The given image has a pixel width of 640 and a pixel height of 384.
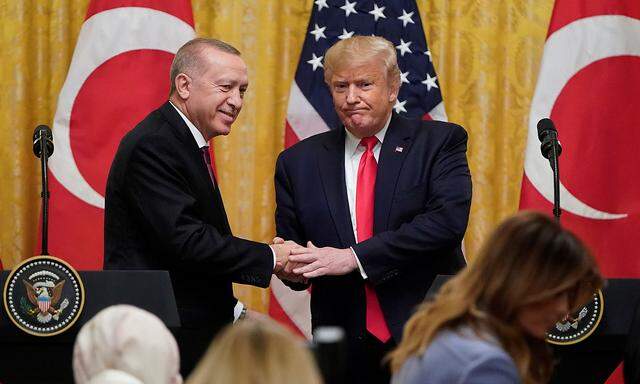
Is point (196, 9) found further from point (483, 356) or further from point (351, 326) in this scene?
point (483, 356)

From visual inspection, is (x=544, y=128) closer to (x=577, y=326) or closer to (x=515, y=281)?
(x=577, y=326)

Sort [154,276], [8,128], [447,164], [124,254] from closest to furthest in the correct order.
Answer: [154,276] < [124,254] < [447,164] < [8,128]

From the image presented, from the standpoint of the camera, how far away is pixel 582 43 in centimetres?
670

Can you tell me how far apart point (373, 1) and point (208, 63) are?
175 centimetres

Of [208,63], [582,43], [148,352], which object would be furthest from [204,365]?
[582,43]

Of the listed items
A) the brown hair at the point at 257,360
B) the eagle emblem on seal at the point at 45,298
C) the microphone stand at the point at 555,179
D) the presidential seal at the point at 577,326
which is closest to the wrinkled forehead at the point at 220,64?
the eagle emblem on seal at the point at 45,298

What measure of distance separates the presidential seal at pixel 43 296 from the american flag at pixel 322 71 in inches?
93.3

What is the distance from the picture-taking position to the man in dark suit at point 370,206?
494 cm

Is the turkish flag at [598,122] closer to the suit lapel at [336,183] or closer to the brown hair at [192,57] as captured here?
the suit lapel at [336,183]

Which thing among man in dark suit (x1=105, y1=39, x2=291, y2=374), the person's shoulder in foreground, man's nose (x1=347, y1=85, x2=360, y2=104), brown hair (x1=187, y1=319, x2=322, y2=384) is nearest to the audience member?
brown hair (x1=187, y1=319, x2=322, y2=384)

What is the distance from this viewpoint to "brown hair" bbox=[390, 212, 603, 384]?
9.50 ft

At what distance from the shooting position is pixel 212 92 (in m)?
5.04

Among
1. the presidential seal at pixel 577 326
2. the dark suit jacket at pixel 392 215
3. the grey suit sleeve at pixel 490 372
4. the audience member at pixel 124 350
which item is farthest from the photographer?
the dark suit jacket at pixel 392 215

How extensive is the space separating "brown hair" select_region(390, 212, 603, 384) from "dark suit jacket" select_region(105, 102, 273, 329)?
1.84 meters
